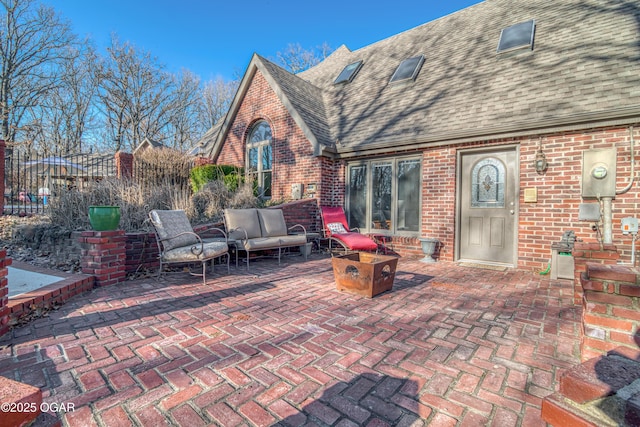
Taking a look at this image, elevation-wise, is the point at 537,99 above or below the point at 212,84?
below

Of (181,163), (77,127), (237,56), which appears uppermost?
(237,56)

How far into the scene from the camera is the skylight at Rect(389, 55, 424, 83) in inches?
312

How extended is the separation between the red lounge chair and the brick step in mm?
4533

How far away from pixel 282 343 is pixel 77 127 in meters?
26.9

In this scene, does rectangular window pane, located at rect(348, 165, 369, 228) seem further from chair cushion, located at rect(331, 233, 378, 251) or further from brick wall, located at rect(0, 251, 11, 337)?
brick wall, located at rect(0, 251, 11, 337)

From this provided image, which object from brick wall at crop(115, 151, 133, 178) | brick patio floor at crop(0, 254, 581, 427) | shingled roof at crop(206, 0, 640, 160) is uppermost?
shingled roof at crop(206, 0, 640, 160)

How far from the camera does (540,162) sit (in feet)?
16.5

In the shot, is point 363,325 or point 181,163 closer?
point 363,325

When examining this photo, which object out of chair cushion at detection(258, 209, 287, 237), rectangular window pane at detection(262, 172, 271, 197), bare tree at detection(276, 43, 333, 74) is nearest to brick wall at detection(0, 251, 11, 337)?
chair cushion at detection(258, 209, 287, 237)

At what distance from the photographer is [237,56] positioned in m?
24.9

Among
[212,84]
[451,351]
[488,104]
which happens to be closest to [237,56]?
[212,84]

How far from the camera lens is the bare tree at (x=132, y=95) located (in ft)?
69.8

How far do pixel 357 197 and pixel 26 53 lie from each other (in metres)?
22.1

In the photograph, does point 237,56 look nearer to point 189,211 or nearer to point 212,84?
point 212,84
